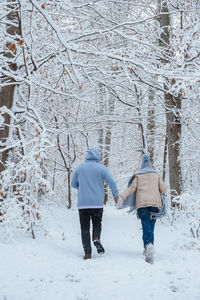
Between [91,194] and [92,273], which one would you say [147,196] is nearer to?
[91,194]

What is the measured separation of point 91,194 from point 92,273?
5.05 feet

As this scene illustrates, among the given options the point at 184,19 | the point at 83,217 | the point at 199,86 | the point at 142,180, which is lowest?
the point at 83,217

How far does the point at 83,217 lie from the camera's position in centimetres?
551

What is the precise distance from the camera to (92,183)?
18.5 ft

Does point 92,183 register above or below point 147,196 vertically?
above

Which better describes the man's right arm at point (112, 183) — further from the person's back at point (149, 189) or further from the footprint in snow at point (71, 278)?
the footprint in snow at point (71, 278)

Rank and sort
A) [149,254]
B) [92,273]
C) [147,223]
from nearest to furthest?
[92,273]
[149,254]
[147,223]

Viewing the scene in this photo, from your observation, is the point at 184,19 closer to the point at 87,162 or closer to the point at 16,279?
the point at 87,162

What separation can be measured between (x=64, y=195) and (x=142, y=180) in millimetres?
11574

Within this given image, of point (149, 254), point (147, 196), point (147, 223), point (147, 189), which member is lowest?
point (149, 254)

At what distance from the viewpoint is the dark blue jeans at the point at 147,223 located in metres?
5.38

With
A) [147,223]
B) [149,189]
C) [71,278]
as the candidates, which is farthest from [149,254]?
[71,278]

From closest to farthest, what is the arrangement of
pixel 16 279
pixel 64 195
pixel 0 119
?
1. pixel 16 279
2. pixel 0 119
3. pixel 64 195

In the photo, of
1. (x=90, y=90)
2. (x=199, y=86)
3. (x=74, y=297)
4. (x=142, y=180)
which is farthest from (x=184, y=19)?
(x=74, y=297)
